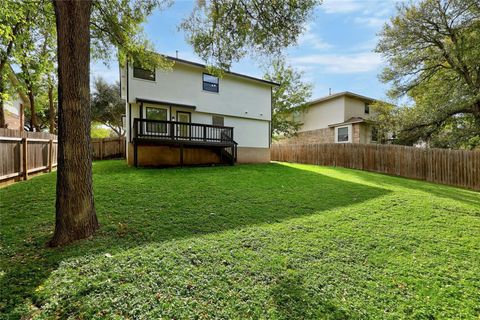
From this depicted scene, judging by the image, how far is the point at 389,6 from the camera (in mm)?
14820

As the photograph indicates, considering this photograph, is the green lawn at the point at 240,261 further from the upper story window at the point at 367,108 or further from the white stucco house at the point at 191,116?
the upper story window at the point at 367,108

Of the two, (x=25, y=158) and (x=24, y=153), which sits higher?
(x=24, y=153)

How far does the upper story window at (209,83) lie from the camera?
47.5ft

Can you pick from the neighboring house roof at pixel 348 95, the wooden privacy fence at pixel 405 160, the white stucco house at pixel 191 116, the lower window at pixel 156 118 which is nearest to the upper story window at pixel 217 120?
the white stucco house at pixel 191 116

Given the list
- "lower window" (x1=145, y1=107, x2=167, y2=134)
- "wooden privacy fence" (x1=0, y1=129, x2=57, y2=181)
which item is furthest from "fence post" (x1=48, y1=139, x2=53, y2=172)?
"lower window" (x1=145, y1=107, x2=167, y2=134)

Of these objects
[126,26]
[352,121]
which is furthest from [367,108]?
[126,26]

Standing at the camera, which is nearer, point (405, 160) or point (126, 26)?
point (126, 26)

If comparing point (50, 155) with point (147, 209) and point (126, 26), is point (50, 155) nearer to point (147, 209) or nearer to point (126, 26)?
point (126, 26)

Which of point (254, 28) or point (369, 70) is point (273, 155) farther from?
point (254, 28)

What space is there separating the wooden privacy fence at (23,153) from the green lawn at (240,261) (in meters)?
1.49

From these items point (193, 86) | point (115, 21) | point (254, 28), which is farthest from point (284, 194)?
point (193, 86)

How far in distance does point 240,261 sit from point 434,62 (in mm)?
19510

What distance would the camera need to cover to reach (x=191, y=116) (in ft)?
46.2

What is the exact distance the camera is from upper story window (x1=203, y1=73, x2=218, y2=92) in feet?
47.5
